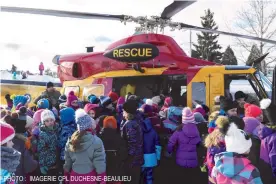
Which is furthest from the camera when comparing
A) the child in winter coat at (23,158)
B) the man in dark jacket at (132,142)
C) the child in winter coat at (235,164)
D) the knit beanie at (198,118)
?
the knit beanie at (198,118)

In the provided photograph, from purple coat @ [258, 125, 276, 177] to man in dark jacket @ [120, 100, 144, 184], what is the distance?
61.6 inches

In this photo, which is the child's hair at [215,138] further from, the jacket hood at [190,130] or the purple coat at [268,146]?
the jacket hood at [190,130]

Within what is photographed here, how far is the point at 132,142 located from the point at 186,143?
0.76 m

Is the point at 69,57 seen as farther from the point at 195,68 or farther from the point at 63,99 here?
the point at 195,68

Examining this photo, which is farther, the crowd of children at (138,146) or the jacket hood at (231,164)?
the crowd of children at (138,146)

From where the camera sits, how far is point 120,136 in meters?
4.36

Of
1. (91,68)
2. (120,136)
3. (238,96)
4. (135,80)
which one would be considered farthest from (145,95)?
(120,136)

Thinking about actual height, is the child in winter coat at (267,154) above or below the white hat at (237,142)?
below

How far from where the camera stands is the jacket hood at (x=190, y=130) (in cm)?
457

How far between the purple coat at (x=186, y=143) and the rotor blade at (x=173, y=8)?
2775 mm

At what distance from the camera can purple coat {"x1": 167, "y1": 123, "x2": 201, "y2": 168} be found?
459 centimetres

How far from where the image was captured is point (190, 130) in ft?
15.0

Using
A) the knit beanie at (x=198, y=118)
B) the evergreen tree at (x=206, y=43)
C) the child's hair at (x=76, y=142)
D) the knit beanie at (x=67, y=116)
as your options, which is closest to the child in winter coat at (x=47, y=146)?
the knit beanie at (x=67, y=116)

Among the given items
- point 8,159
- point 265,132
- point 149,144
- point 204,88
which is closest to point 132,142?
point 149,144
